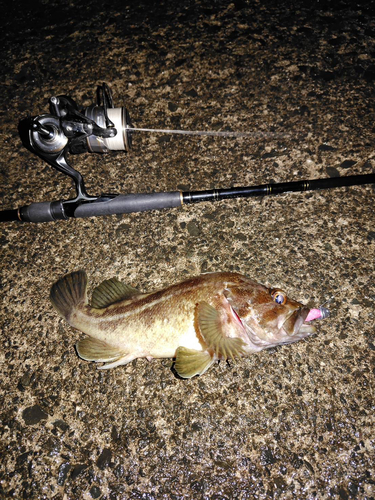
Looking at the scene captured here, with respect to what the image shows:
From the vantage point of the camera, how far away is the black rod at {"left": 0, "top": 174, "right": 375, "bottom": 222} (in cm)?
237

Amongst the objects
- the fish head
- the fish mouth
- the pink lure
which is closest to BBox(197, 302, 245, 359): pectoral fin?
the fish head

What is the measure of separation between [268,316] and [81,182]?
167 cm

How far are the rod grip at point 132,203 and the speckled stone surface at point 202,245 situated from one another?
0.17 m

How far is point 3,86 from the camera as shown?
344cm

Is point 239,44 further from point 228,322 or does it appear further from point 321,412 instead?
point 321,412

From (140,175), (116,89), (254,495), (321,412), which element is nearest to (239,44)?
(116,89)

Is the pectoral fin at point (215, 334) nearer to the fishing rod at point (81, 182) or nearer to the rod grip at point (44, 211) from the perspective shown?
the fishing rod at point (81, 182)

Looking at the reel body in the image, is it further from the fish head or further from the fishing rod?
the fish head

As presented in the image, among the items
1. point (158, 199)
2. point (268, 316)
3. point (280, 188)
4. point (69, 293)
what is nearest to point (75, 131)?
point (158, 199)

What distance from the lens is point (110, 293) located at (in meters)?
2.14

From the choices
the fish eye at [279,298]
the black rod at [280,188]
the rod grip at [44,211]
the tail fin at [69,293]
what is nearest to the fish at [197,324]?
the fish eye at [279,298]

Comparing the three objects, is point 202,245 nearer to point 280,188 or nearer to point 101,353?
point 280,188

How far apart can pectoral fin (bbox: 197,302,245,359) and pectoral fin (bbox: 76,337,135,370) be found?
19.7 inches

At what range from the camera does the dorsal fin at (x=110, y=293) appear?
212 centimetres
